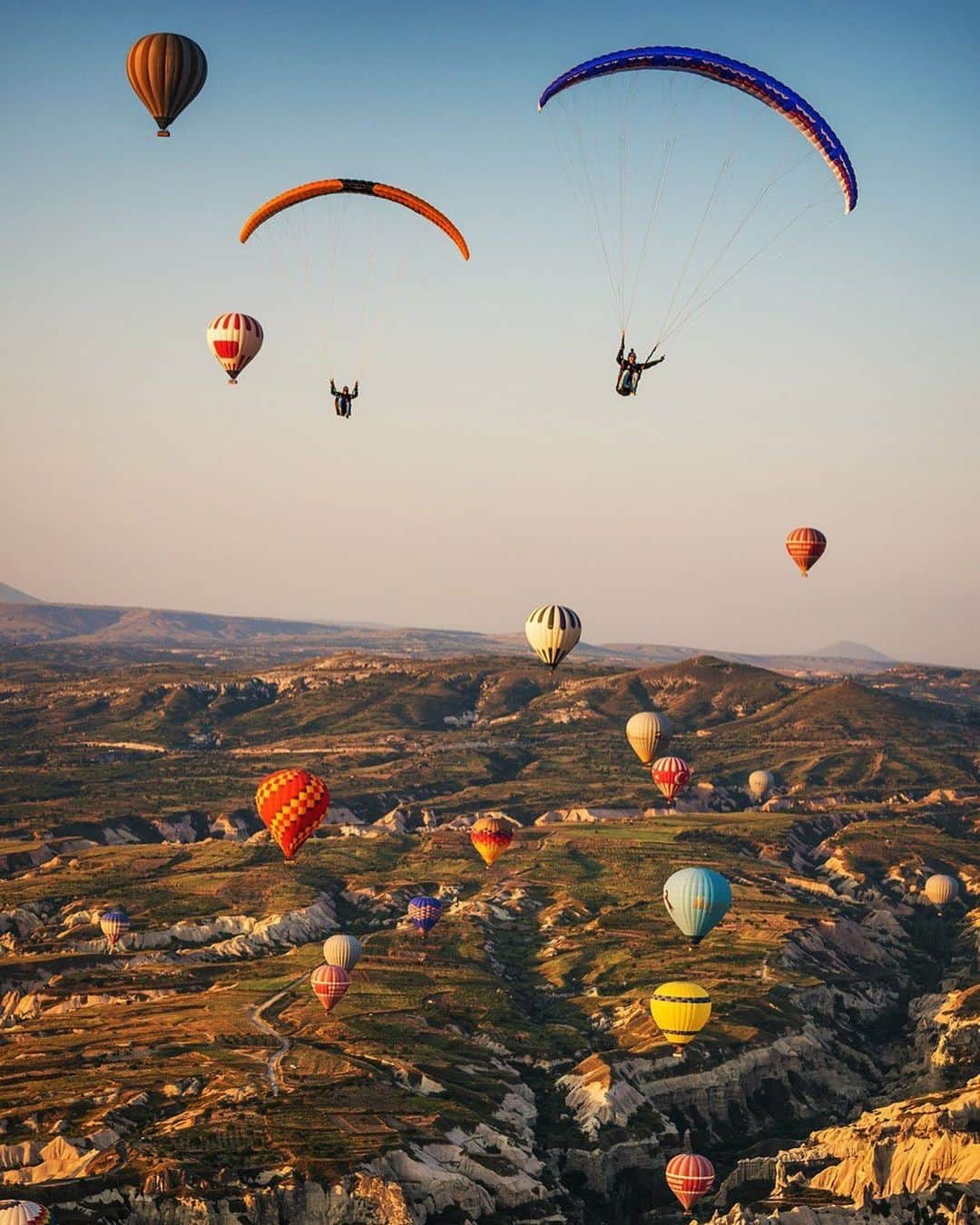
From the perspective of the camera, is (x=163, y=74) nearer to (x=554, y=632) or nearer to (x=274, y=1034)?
(x=554, y=632)

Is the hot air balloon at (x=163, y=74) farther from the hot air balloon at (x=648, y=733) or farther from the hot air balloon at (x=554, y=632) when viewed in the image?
the hot air balloon at (x=648, y=733)

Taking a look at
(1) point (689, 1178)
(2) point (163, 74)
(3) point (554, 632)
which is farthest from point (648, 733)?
(2) point (163, 74)

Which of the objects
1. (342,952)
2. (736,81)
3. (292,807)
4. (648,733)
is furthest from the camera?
(648,733)

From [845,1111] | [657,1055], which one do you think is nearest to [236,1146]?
[657,1055]

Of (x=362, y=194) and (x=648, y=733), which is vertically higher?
(x=362, y=194)

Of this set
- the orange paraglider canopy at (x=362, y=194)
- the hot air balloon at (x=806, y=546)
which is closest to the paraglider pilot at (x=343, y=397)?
the orange paraglider canopy at (x=362, y=194)

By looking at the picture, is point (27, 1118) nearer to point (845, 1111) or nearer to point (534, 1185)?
point (534, 1185)
